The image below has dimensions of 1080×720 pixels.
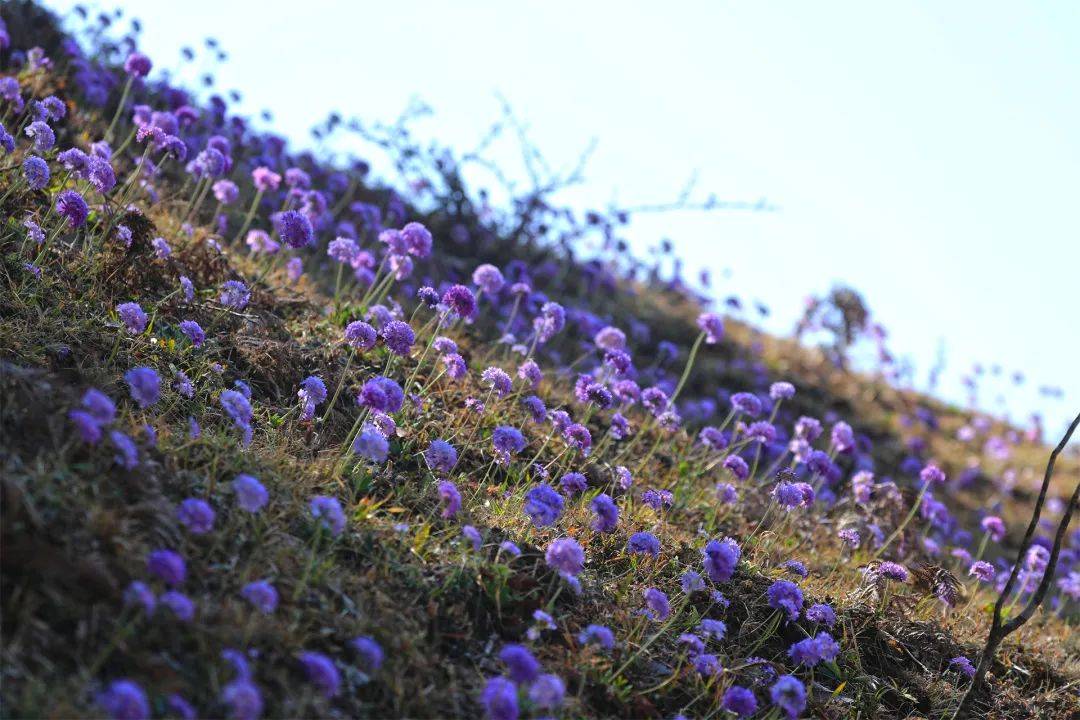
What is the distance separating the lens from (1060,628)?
7125 millimetres

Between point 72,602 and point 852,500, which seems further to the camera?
point 852,500

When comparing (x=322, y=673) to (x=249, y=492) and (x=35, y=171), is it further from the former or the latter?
(x=35, y=171)

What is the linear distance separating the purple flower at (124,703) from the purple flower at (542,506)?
182cm

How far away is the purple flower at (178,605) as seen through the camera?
336cm

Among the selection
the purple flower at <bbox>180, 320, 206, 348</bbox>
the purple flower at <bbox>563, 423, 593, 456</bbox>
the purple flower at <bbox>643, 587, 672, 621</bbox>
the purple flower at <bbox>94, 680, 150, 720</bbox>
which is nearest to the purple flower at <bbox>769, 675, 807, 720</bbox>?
the purple flower at <bbox>643, 587, 672, 621</bbox>

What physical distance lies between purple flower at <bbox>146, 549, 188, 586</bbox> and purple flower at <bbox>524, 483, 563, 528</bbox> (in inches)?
58.4

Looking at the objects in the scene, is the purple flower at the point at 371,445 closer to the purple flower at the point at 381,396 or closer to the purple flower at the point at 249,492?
the purple flower at the point at 381,396

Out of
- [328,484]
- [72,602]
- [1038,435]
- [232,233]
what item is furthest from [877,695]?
[1038,435]

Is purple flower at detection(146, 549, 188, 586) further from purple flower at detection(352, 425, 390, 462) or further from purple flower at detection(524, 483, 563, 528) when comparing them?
purple flower at detection(524, 483, 563, 528)

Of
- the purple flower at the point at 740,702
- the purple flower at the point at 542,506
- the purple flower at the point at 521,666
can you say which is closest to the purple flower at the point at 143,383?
the purple flower at the point at 542,506

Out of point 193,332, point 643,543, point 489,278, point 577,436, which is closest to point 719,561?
point 643,543

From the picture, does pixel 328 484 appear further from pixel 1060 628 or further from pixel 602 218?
pixel 602 218

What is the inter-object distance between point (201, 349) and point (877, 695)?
3.75m

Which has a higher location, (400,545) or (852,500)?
(852,500)
